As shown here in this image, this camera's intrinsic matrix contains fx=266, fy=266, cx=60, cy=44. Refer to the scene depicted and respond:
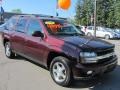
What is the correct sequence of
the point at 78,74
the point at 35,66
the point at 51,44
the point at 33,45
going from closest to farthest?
the point at 78,74 → the point at 51,44 → the point at 33,45 → the point at 35,66

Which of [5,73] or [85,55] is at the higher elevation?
[85,55]

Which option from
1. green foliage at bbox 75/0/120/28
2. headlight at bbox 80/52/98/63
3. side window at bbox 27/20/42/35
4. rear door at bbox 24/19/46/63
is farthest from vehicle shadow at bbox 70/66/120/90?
green foliage at bbox 75/0/120/28

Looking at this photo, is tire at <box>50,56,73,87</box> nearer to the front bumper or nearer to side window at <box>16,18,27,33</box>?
the front bumper

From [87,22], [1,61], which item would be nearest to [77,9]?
[87,22]

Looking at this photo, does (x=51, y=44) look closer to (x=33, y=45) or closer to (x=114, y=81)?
(x=33, y=45)

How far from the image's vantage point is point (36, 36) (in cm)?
738

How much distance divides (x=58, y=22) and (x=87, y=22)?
44.7m

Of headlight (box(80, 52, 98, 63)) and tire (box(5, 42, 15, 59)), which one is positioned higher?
headlight (box(80, 52, 98, 63))

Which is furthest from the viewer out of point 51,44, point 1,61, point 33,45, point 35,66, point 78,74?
point 1,61

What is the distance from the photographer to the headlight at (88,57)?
20.5ft

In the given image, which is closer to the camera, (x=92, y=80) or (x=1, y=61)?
(x=92, y=80)

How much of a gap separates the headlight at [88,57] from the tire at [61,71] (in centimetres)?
39

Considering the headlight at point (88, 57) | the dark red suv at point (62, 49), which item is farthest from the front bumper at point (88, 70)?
the headlight at point (88, 57)

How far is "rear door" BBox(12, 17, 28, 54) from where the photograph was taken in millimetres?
8406
